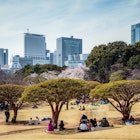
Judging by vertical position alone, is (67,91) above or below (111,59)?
below

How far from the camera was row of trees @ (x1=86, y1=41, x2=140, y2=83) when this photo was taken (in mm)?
74250

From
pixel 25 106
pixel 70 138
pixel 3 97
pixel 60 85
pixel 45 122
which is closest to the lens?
pixel 70 138

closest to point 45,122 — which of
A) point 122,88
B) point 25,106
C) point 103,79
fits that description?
point 122,88

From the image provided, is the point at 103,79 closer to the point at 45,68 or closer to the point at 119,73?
the point at 119,73

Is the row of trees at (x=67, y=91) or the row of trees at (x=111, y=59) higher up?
the row of trees at (x=111, y=59)

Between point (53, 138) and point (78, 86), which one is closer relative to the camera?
point (53, 138)

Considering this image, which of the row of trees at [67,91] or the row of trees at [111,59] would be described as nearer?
the row of trees at [67,91]

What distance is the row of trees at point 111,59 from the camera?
74250mm

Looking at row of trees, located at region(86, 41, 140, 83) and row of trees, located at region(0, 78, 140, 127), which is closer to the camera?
row of trees, located at region(0, 78, 140, 127)

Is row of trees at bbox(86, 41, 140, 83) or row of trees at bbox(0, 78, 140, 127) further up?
row of trees at bbox(86, 41, 140, 83)

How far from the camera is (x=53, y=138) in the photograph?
21078 millimetres

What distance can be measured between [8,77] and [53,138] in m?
48.7

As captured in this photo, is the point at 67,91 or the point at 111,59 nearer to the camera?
the point at 67,91

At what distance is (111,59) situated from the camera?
257 ft
